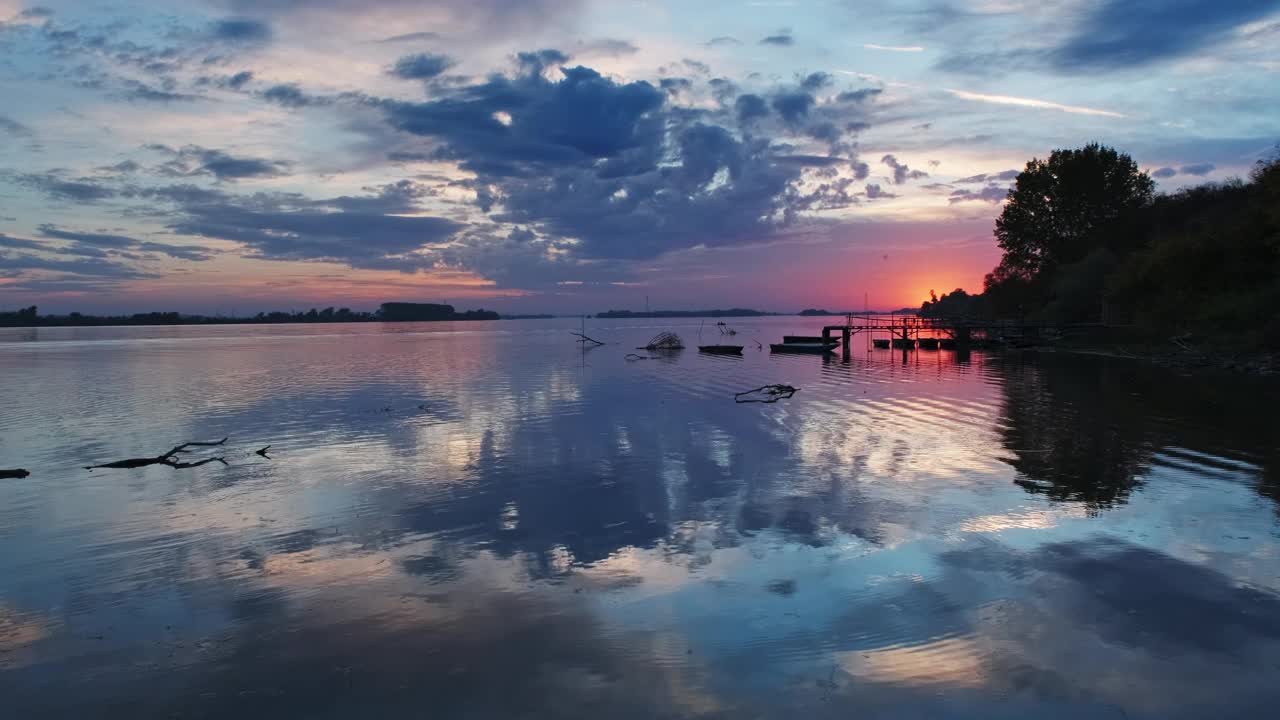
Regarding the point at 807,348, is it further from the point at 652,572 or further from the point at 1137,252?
the point at 652,572

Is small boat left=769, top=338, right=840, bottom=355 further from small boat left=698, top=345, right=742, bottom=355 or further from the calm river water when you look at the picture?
the calm river water

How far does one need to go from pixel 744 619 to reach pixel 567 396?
29.7 metres

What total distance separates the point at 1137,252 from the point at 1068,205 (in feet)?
91.2

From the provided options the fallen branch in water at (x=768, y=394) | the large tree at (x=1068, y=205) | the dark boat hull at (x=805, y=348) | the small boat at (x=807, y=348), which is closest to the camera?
the fallen branch in water at (x=768, y=394)

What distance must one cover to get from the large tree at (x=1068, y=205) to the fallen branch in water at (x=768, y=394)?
70.2 metres

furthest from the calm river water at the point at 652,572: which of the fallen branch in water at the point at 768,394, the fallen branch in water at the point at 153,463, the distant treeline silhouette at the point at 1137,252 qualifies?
the distant treeline silhouette at the point at 1137,252

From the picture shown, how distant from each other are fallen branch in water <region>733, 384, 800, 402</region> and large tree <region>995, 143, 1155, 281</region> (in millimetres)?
70219

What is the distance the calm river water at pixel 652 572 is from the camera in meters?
7.85

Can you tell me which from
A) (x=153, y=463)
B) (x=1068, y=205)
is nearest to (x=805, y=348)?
(x=1068, y=205)

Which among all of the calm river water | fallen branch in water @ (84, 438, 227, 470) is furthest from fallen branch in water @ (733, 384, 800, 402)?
fallen branch in water @ (84, 438, 227, 470)

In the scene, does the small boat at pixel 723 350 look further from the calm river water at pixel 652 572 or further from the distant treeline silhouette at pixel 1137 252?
the calm river water at pixel 652 572

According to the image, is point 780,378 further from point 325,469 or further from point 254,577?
point 254,577

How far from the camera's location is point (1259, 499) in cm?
1511

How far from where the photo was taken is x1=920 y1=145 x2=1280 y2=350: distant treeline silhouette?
178 ft
